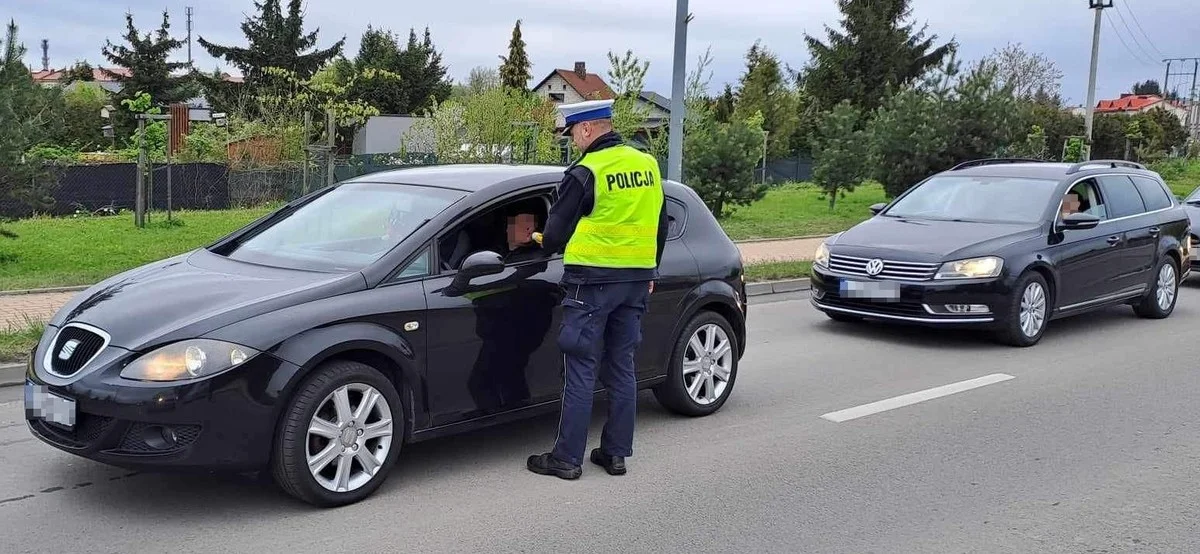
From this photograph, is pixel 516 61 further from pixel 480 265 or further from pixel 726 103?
pixel 480 265

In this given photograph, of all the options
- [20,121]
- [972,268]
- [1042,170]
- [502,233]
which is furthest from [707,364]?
[20,121]

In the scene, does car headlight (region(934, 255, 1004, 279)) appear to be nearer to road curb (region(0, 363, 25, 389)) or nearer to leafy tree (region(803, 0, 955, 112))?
road curb (region(0, 363, 25, 389))

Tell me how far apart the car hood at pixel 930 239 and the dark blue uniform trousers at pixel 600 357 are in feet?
14.6

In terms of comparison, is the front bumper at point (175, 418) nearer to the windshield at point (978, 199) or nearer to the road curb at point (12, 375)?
the road curb at point (12, 375)

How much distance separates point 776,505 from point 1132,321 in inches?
291

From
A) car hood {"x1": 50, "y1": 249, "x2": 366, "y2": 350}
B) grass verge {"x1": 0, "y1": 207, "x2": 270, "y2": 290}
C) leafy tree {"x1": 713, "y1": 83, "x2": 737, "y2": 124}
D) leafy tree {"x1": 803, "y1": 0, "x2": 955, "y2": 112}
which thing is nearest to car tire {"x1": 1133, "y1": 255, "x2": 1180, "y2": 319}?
car hood {"x1": 50, "y1": 249, "x2": 366, "y2": 350}

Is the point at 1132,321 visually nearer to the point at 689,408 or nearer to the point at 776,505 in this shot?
the point at 689,408

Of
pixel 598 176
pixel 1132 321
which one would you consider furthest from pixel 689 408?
pixel 1132 321

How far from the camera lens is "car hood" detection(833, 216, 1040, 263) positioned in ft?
29.0

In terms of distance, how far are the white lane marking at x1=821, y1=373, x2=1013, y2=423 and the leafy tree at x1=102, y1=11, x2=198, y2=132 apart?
55708 mm

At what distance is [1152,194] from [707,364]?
6.92 m

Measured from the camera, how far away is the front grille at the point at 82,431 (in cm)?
425

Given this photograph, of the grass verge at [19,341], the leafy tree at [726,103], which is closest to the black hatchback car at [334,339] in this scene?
the grass verge at [19,341]

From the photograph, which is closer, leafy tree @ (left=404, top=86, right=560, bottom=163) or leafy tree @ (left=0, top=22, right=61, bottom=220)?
leafy tree @ (left=0, top=22, right=61, bottom=220)
